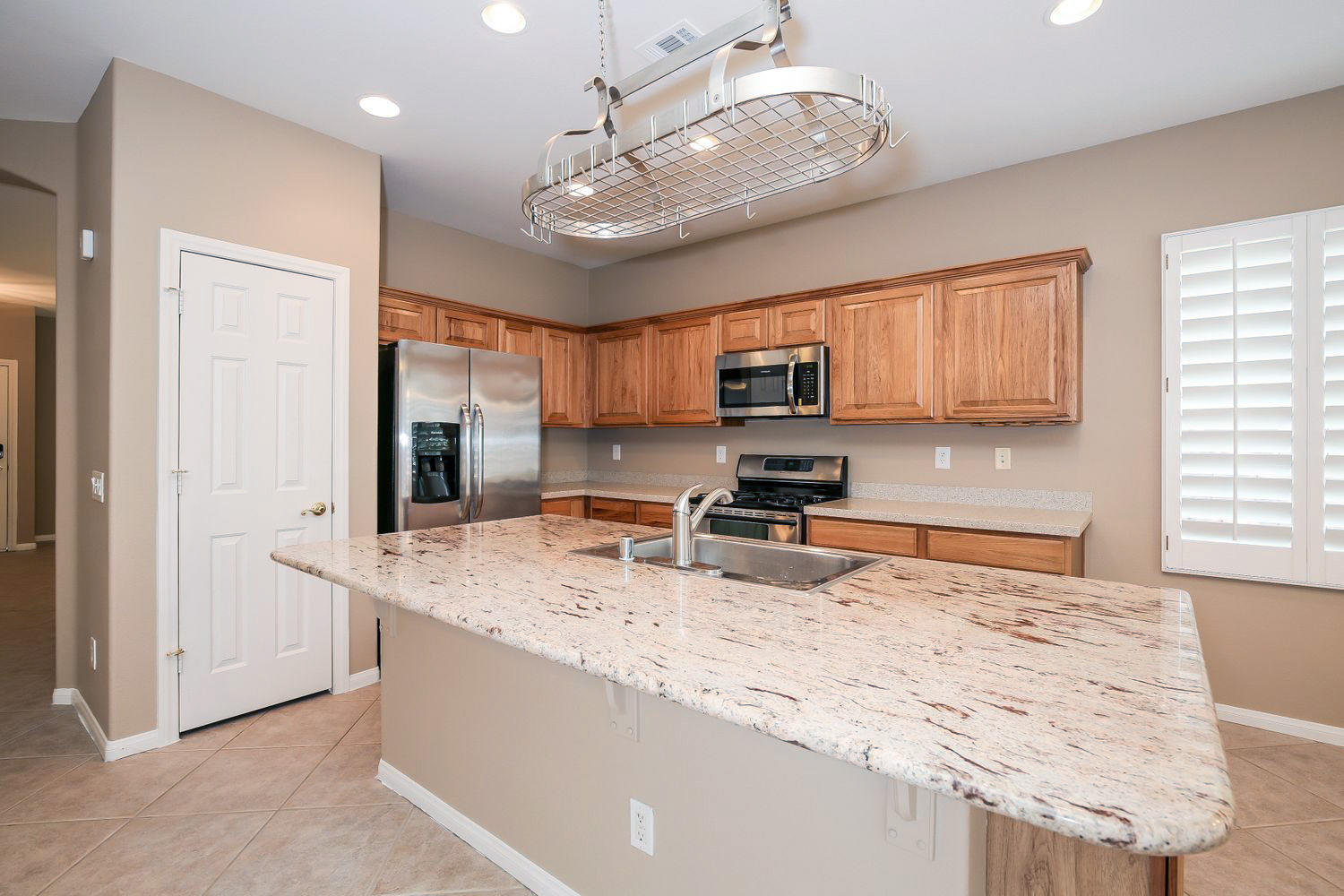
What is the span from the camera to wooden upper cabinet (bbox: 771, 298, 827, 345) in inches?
147

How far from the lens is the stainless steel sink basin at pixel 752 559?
5.93ft

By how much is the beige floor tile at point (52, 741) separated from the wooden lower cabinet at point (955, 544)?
331 centimetres

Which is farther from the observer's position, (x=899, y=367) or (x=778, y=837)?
(x=899, y=367)

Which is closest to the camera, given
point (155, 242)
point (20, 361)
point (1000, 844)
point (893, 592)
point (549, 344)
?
point (1000, 844)

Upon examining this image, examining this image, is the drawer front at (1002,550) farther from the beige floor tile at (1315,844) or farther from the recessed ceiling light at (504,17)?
the recessed ceiling light at (504,17)

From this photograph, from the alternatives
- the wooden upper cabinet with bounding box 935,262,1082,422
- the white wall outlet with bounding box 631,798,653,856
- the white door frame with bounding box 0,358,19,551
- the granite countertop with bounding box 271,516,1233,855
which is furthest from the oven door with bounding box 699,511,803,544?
the white door frame with bounding box 0,358,19,551

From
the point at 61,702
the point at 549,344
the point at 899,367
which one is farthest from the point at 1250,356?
the point at 61,702

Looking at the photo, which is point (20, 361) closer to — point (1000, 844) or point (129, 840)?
point (129, 840)

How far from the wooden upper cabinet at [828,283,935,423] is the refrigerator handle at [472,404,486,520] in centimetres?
201

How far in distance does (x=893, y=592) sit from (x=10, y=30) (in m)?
3.50

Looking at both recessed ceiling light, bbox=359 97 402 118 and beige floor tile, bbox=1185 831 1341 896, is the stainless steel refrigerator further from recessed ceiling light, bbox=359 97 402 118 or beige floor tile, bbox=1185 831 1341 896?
beige floor tile, bbox=1185 831 1341 896

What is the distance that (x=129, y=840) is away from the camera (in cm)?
200

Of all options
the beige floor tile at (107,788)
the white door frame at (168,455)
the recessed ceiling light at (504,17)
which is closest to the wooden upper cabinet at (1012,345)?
the recessed ceiling light at (504,17)

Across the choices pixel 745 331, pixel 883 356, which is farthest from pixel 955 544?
pixel 745 331
